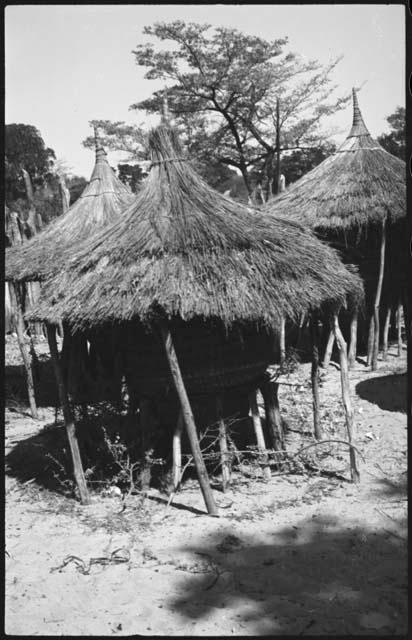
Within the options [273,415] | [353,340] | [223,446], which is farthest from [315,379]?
[353,340]

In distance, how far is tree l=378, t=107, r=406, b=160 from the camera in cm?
2575

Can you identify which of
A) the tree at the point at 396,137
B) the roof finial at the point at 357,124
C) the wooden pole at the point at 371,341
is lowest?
the wooden pole at the point at 371,341

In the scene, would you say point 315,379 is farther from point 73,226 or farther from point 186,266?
point 73,226

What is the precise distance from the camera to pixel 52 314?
6.43 meters

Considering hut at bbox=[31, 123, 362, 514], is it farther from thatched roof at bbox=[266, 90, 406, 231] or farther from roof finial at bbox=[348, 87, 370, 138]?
roof finial at bbox=[348, 87, 370, 138]

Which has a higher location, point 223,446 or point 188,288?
point 188,288

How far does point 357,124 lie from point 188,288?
908 centimetres

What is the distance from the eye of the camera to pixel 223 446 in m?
6.86

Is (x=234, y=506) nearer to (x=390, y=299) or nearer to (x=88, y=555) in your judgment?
(x=88, y=555)

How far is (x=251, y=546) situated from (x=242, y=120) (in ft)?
64.0

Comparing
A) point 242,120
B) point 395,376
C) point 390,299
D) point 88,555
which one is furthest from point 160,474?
point 242,120

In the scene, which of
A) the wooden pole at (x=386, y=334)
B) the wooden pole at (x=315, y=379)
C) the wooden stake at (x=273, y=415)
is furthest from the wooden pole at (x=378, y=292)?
the wooden stake at (x=273, y=415)

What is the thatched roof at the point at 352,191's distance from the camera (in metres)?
11.8

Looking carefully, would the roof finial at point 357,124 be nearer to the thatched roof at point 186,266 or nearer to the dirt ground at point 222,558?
the thatched roof at point 186,266
